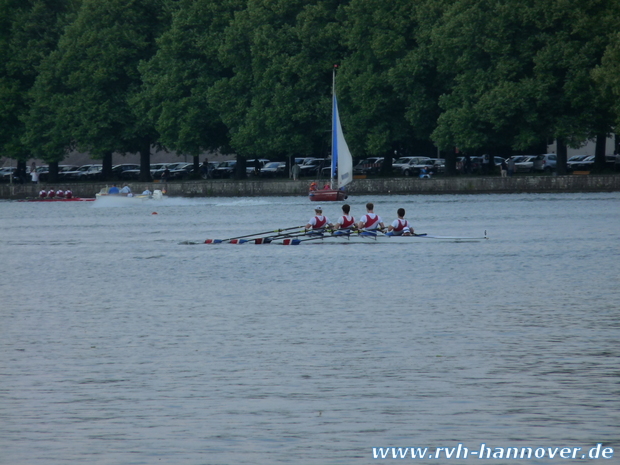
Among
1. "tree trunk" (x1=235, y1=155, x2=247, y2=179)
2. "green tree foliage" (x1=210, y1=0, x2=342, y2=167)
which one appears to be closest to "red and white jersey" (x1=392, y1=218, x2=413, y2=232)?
"green tree foliage" (x1=210, y1=0, x2=342, y2=167)

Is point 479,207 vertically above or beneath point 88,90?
beneath

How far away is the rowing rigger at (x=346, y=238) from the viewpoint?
45.1 metres

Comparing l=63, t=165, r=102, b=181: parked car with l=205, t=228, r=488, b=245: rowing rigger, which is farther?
l=63, t=165, r=102, b=181: parked car

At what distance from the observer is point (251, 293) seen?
1198 inches

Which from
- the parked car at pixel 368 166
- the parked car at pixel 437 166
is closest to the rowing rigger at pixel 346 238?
the parked car at pixel 368 166

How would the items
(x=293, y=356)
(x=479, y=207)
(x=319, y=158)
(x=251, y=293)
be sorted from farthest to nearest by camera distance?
(x=319, y=158)
(x=479, y=207)
(x=251, y=293)
(x=293, y=356)

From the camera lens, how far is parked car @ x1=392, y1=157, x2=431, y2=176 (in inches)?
4026

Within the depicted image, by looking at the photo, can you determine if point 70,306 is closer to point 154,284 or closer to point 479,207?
point 154,284

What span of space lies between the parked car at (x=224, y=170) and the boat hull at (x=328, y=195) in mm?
29455

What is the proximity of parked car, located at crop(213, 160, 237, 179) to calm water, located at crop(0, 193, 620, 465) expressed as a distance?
65.7m

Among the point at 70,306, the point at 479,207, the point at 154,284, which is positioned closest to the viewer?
the point at 70,306

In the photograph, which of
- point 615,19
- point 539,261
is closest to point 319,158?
point 615,19

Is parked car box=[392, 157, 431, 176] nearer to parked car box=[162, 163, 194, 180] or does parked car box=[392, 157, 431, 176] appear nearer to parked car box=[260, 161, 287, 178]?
parked car box=[260, 161, 287, 178]

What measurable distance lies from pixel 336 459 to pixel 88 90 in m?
93.0
